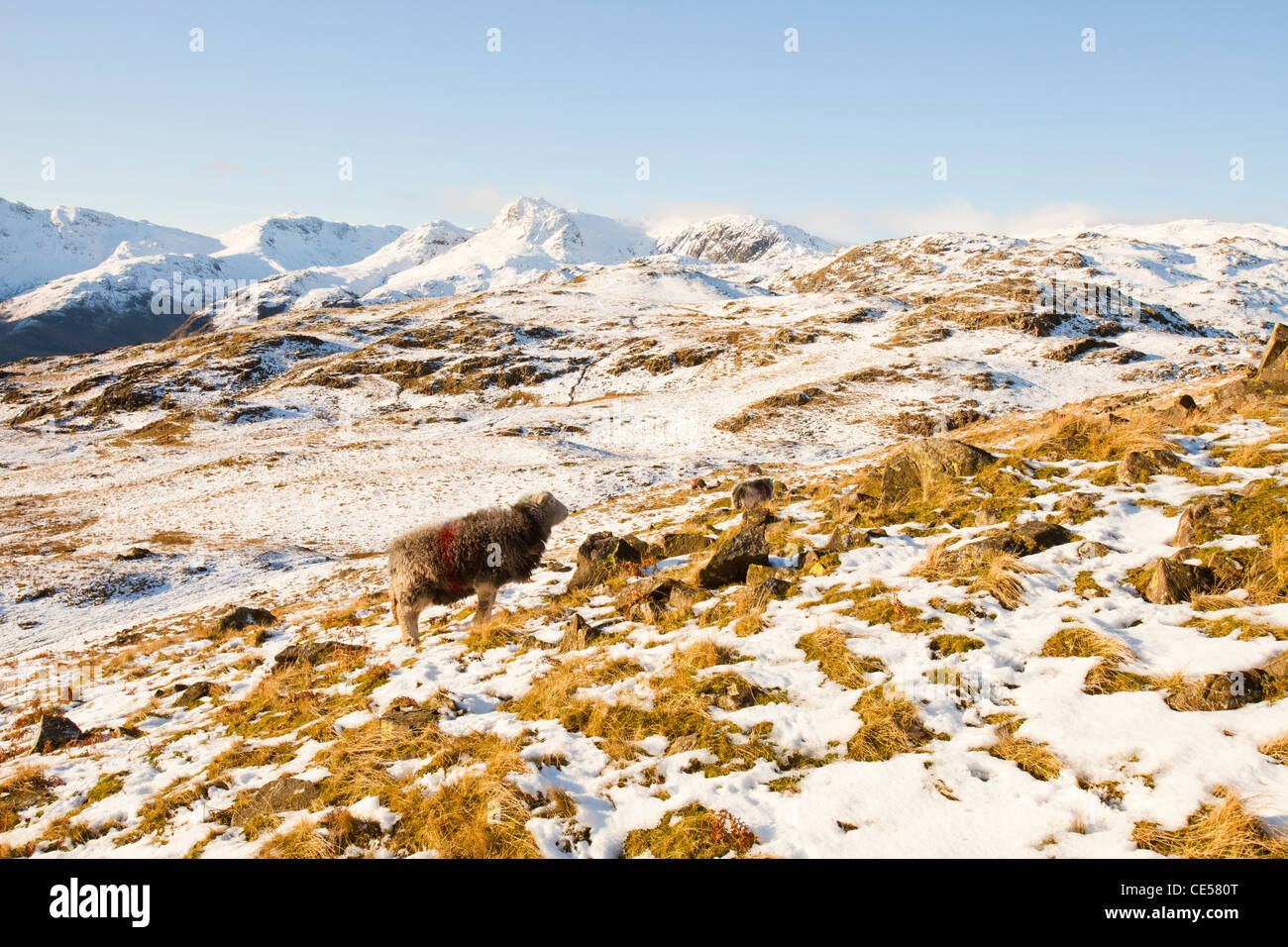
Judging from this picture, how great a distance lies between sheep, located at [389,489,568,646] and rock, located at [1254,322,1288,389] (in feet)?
54.8

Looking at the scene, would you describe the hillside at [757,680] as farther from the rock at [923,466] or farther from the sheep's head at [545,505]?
the sheep's head at [545,505]

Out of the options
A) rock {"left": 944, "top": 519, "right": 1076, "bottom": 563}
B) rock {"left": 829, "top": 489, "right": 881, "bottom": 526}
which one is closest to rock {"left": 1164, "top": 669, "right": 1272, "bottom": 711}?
rock {"left": 944, "top": 519, "right": 1076, "bottom": 563}

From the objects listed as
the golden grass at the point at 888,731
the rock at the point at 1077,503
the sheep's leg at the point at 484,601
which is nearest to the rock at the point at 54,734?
the sheep's leg at the point at 484,601

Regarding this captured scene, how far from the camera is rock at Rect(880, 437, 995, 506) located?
438 inches

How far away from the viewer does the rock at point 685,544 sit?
38.8 feet

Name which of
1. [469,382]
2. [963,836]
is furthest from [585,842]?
[469,382]

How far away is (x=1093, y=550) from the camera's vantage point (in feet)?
24.0

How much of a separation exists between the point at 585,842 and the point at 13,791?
23.3 ft

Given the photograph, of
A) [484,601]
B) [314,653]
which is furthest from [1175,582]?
[314,653]

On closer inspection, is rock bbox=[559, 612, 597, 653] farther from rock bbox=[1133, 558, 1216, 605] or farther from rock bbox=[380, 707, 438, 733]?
rock bbox=[1133, 558, 1216, 605]

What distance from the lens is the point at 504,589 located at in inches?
459

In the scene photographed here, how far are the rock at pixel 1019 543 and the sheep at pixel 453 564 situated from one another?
23.5 feet

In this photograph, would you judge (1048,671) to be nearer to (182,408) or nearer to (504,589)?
(504,589)
